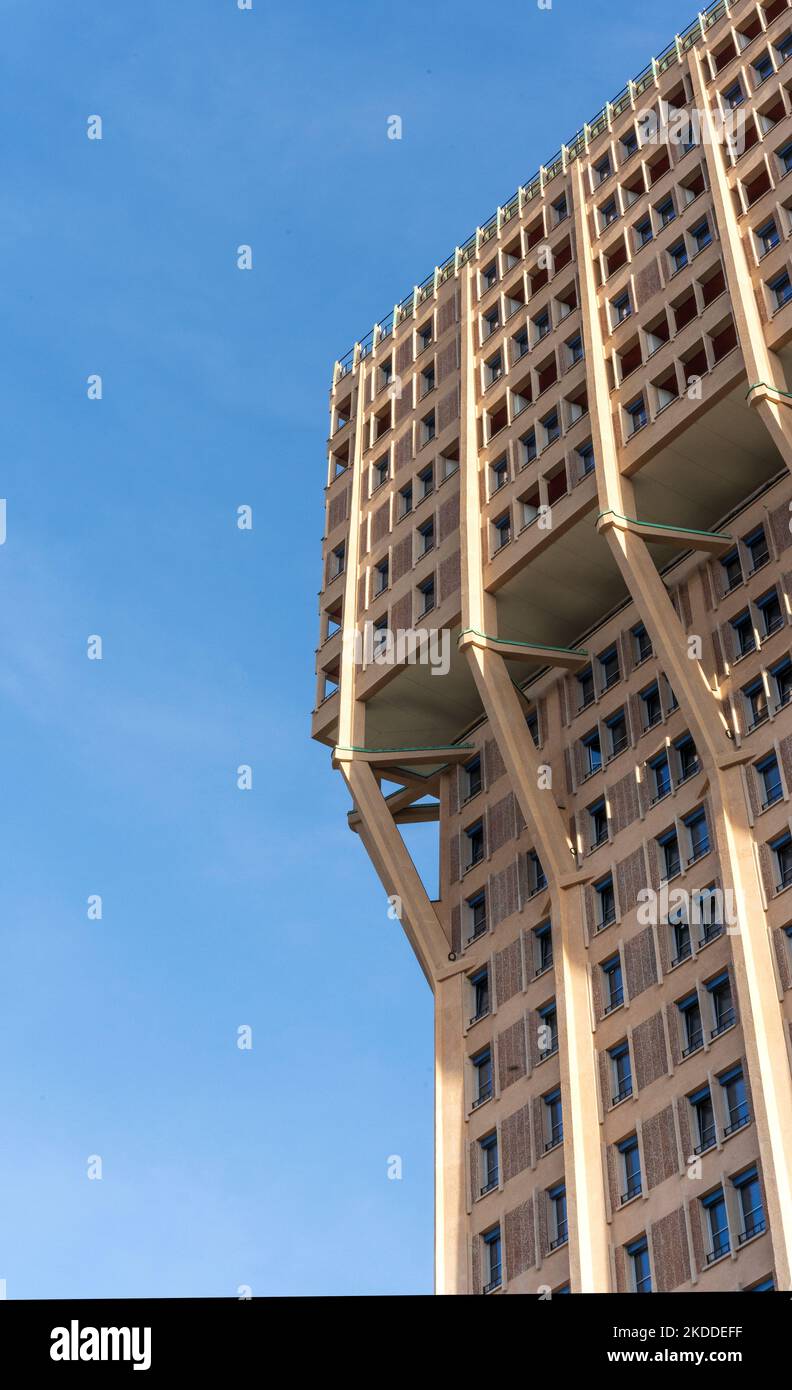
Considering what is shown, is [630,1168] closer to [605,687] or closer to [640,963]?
[640,963]

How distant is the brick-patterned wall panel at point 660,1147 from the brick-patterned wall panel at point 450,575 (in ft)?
56.0

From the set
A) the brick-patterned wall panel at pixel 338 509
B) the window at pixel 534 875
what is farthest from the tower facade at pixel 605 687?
the brick-patterned wall panel at pixel 338 509

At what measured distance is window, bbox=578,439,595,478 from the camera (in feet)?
174

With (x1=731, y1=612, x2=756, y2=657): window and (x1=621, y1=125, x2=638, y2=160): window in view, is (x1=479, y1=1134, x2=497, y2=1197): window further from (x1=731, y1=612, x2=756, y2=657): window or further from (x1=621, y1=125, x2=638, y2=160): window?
(x1=621, y1=125, x2=638, y2=160): window

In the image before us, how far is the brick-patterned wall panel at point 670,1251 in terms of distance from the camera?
41969 millimetres

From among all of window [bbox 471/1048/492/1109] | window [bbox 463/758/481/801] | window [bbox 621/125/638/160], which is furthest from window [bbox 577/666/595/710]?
window [bbox 621/125/638/160]

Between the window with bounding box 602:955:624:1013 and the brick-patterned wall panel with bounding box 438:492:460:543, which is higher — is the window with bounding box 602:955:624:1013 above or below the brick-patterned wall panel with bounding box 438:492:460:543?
below

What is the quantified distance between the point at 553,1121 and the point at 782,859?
9.09 meters

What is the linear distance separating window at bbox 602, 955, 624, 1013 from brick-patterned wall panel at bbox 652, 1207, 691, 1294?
638 cm

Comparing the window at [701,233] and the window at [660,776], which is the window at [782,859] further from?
the window at [701,233]

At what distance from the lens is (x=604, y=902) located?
50281mm
